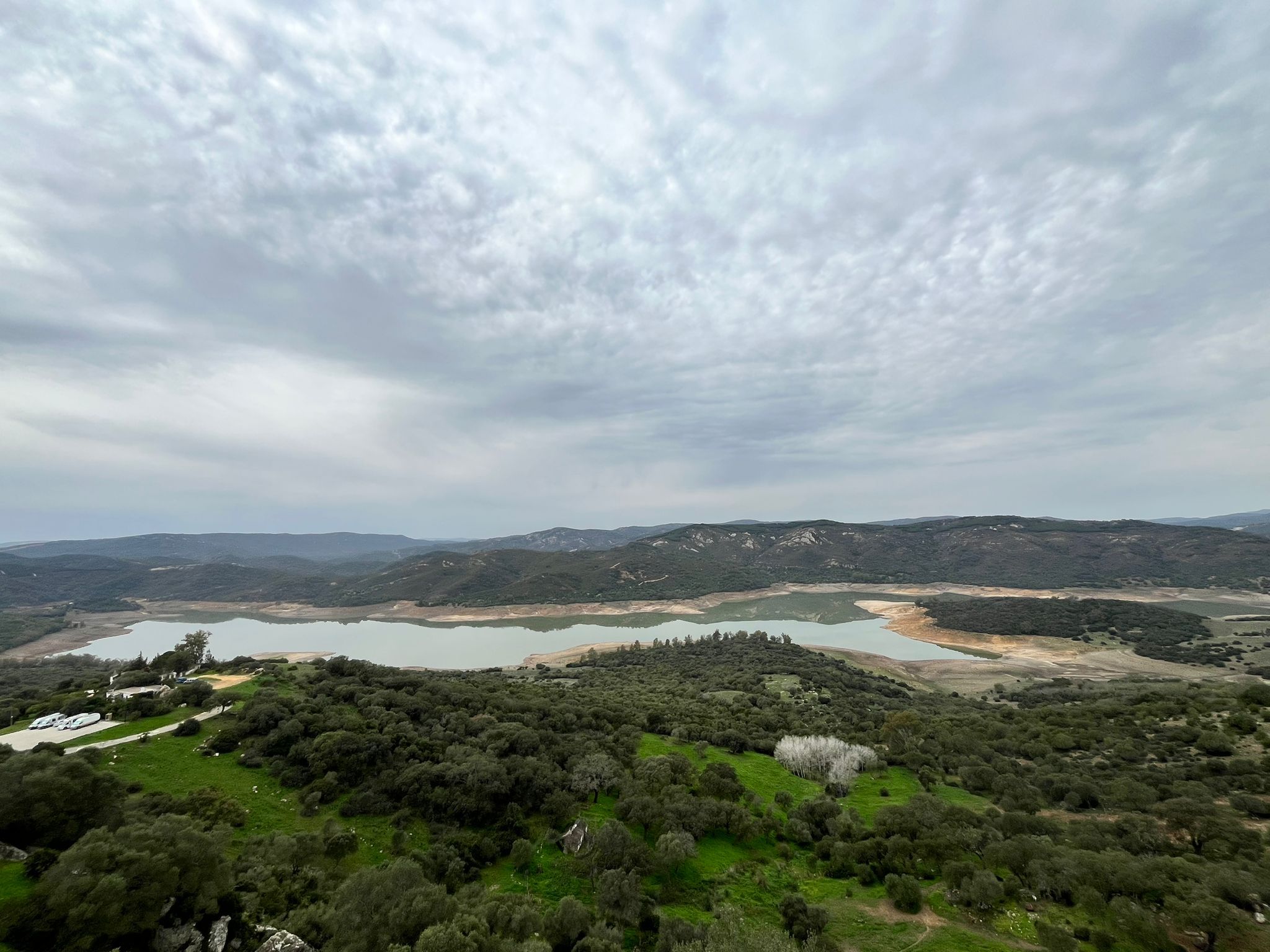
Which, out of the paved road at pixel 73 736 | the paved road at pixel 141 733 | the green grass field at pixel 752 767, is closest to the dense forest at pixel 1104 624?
the green grass field at pixel 752 767

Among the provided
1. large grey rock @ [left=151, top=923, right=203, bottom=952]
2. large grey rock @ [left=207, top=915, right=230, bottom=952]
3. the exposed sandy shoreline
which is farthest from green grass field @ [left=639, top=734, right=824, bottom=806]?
the exposed sandy shoreline

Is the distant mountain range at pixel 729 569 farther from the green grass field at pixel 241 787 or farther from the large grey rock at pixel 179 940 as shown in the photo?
the large grey rock at pixel 179 940

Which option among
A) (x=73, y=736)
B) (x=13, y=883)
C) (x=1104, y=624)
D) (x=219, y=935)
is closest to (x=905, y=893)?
(x=219, y=935)

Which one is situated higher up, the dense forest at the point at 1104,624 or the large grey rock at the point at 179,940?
the large grey rock at the point at 179,940

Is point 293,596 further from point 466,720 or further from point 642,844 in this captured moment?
point 642,844

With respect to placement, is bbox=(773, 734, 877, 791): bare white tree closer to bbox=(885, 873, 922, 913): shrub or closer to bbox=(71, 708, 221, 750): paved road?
bbox=(885, 873, 922, 913): shrub

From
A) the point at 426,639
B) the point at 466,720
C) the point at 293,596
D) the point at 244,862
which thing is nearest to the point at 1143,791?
the point at 466,720

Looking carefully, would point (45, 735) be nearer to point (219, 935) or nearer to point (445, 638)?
point (219, 935)
